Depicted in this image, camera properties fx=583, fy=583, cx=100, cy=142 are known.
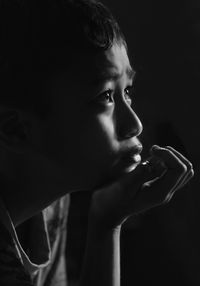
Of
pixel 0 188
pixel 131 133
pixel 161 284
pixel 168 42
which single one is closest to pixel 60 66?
pixel 131 133

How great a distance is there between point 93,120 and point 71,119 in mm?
32

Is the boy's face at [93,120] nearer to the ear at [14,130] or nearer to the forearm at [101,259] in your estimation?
the ear at [14,130]

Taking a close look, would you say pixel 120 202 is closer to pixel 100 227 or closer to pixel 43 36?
pixel 100 227

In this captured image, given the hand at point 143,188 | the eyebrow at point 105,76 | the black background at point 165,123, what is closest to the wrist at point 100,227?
the hand at point 143,188

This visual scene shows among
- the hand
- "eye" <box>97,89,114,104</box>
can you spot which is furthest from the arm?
"eye" <box>97,89,114,104</box>

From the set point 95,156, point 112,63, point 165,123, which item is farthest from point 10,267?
point 165,123

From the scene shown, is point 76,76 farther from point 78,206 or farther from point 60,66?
point 78,206

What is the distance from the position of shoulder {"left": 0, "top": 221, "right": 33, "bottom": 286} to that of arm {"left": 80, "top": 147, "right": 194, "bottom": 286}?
177mm

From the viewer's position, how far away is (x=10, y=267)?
0.77 meters

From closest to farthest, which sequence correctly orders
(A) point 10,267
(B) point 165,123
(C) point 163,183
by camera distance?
(A) point 10,267
(C) point 163,183
(B) point 165,123

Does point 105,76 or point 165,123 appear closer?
point 105,76

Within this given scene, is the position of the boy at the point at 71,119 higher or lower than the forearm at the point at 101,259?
higher

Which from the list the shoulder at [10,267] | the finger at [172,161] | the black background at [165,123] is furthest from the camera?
the black background at [165,123]

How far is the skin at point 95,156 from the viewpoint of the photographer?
2.68ft
